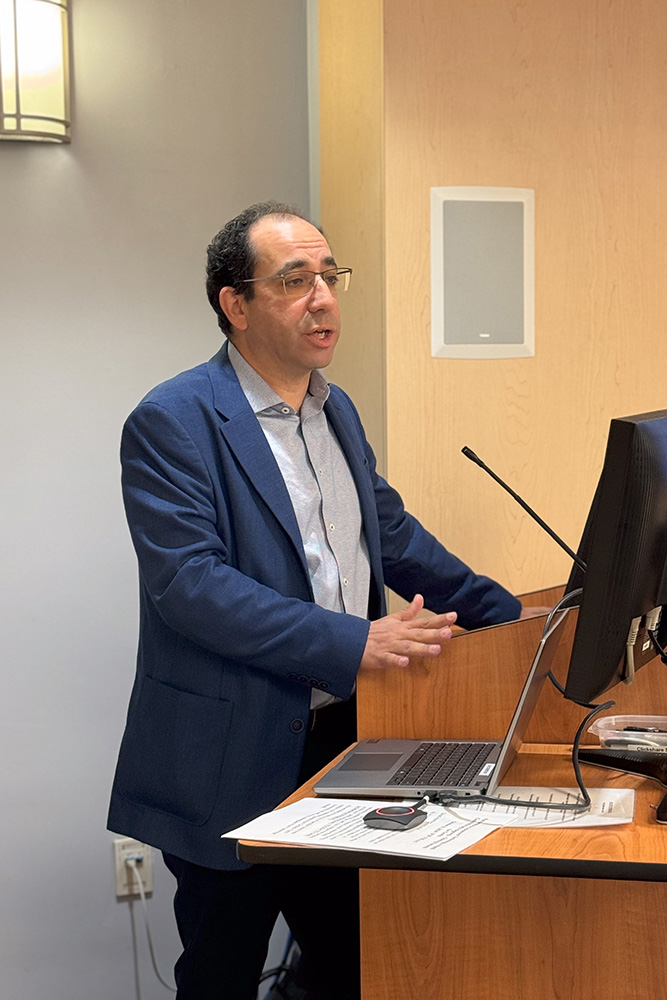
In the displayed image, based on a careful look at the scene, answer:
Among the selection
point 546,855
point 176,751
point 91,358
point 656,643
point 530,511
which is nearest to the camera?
point 546,855

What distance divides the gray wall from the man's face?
724 mm

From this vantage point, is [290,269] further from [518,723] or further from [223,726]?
[518,723]

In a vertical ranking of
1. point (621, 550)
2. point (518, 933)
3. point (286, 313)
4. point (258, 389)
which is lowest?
point (518, 933)

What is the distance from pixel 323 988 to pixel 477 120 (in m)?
1.80

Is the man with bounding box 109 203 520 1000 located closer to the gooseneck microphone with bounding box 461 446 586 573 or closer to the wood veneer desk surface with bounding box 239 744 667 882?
the gooseneck microphone with bounding box 461 446 586 573

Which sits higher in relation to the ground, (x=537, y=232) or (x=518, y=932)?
(x=537, y=232)

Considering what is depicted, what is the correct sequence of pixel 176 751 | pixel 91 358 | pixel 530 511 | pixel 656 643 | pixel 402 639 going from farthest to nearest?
pixel 91 358
pixel 176 751
pixel 402 639
pixel 530 511
pixel 656 643

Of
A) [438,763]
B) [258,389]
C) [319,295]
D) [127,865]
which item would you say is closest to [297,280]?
[319,295]

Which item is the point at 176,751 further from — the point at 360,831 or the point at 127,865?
the point at 127,865

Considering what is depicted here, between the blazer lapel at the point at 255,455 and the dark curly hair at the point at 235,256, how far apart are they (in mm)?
226

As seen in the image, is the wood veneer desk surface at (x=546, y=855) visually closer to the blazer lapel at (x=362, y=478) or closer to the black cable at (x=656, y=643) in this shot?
the black cable at (x=656, y=643)

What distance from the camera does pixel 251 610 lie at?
179 centimetres

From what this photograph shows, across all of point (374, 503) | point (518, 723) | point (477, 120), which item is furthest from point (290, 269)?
point (518, 723)

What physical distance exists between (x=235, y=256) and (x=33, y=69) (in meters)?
0.84
